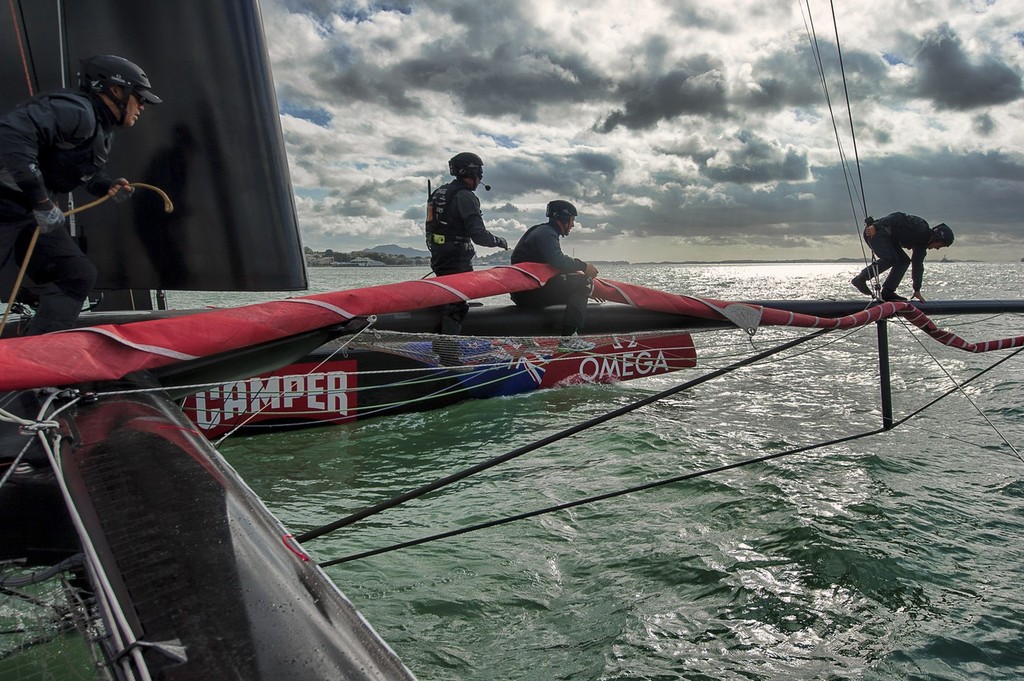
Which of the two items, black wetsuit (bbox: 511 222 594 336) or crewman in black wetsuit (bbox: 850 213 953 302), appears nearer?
black wetsuit (bbox: 511 222 594 336)

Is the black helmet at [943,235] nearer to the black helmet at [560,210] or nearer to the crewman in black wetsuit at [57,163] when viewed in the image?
the black helmet at [560,210]

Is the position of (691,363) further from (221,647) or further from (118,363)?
(221,647)

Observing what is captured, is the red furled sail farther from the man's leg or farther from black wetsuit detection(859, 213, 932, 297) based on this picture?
black wetsuit detection(859, 213, 932, 297)

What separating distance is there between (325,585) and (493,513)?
2798 mm

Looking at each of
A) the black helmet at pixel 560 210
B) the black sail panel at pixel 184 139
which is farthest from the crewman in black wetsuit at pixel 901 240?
the black sail panel at pixel 184 139

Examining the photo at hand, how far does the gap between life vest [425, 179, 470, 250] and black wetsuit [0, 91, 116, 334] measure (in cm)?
309

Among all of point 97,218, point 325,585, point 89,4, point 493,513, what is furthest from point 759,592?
point 89,4

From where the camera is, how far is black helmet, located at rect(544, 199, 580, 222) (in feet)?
19.3

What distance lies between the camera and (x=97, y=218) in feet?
14.6

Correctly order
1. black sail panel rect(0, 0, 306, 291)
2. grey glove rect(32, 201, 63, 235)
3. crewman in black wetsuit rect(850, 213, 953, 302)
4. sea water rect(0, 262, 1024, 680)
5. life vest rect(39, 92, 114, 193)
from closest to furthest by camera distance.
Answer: sea water rect(0, 262, 1024, 680), grey glove rect(32, 201, 63, 235), life vest rect(39, 92, 114, 193), black sail panel rect(0, 0, 306, 291), crewman in black wetsuit rect(850, 213, 953, 302)

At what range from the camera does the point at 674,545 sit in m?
3.63

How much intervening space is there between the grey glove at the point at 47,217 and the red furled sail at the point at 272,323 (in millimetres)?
1090

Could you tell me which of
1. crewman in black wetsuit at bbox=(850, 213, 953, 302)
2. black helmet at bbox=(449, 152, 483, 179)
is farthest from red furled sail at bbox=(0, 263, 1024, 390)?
crewman in black wetsuit at bbox=(850, 213, 953, 302)

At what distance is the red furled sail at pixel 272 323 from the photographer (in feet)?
6.76
